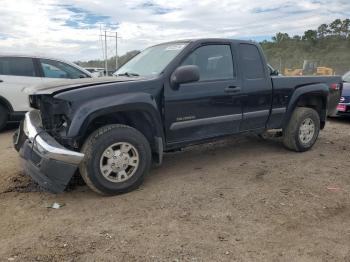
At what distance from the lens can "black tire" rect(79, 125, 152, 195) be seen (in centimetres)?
420

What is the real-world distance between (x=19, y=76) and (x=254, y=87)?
5.18 meters

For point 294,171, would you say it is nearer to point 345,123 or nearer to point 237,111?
point 237,111

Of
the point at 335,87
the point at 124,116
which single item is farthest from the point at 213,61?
the point at 335,87

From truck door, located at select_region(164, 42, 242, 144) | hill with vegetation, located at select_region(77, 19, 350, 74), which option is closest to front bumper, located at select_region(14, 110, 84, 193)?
truck door, located at select_region(164, 42, 242, 144)

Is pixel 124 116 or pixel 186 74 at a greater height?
pixel 186 74

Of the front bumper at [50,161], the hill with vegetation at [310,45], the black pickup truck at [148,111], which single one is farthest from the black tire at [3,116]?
the hill with vegetation at [310,45]

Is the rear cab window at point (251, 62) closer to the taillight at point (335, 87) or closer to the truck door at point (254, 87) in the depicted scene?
the truck door at point (254, 87)

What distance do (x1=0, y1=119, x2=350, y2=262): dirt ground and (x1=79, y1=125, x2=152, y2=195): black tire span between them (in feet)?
0.45

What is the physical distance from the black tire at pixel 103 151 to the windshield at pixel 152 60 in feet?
3.04

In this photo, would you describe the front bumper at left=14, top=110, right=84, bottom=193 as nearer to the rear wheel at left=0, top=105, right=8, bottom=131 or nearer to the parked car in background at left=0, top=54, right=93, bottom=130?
the parked car in background at left=0, top=54, right=93, bottom=130

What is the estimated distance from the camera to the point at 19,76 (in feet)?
27.4

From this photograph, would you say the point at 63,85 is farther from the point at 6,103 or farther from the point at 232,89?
the point at 6,103

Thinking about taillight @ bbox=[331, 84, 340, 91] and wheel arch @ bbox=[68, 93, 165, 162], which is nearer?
wheel arch @ bbox=[68, 93, 165, 162]

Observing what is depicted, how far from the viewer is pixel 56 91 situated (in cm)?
416
